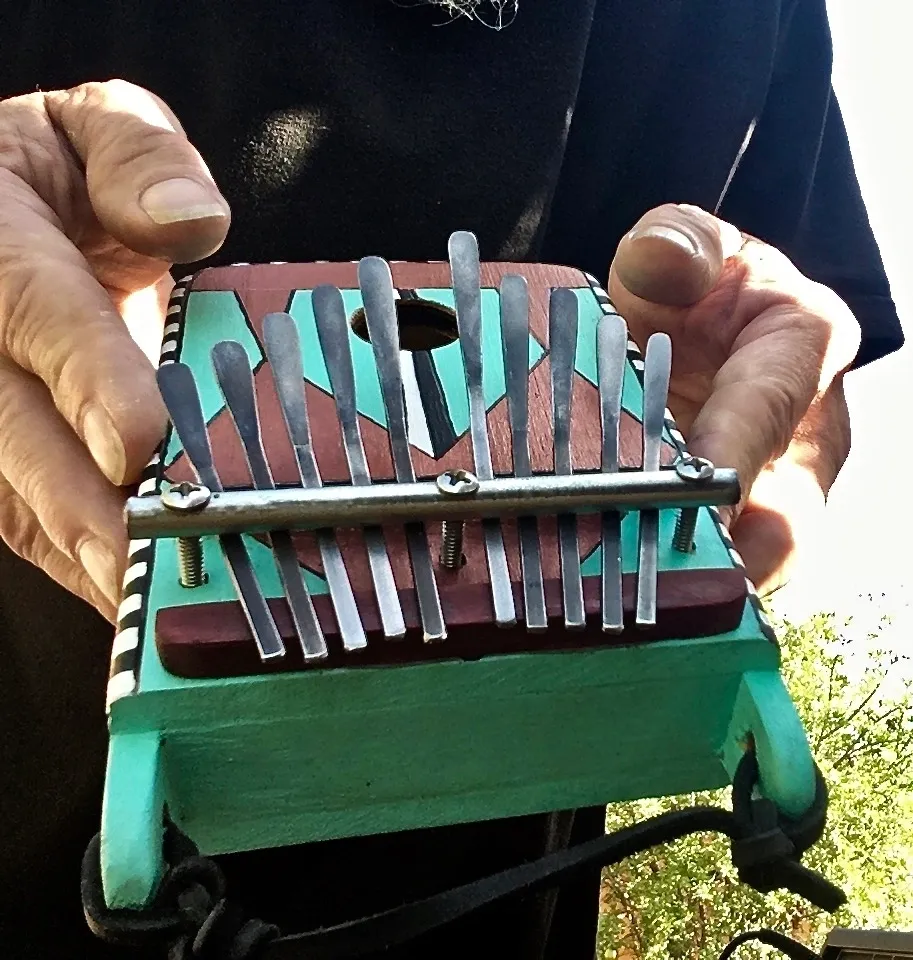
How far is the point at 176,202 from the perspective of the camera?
0.66 meters

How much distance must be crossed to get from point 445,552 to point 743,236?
2.00ft

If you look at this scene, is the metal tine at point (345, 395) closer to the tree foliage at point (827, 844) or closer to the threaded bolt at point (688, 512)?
the threaded bolt at point (688, 512)

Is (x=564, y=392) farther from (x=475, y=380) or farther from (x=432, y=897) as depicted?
(x=432, y=897)

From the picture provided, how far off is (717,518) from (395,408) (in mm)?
Result: 235

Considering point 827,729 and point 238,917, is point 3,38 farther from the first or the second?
point 827,729

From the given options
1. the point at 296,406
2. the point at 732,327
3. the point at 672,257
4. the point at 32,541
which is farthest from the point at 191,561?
the point at 732,327

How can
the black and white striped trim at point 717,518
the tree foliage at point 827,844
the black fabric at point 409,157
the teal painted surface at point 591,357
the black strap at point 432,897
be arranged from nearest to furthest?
the black strap at point 432,897
the black and white striped trim at point 717,518
the teal painted surface at point 591,357
the black fabric at point 409,157
the tree foliage at point 827,844

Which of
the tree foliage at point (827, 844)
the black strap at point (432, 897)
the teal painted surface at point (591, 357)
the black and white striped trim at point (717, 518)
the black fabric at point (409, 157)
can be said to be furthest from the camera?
the tree foliage at point (827, 844)

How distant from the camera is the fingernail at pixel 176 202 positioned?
66 cm

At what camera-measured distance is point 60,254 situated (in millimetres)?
683

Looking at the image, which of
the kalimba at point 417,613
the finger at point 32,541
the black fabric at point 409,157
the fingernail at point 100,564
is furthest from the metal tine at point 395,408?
the black fabric at point 409,157

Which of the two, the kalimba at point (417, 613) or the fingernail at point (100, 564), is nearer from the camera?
the kalimba at point (417, 613)

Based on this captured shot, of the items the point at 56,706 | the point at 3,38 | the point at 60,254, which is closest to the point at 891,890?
the point at 56,706

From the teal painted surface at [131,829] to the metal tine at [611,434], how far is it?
26 cm
